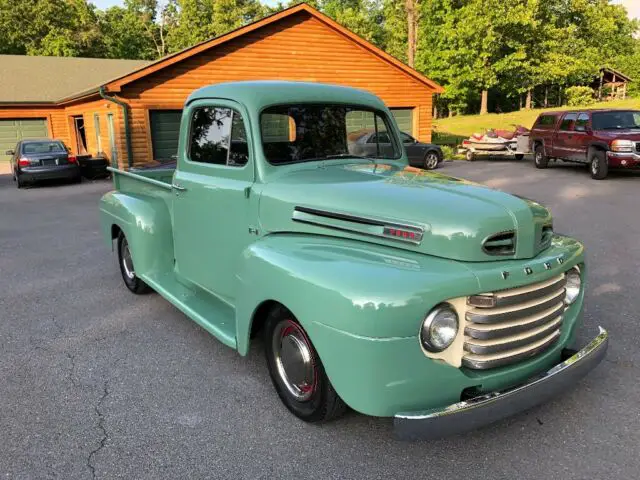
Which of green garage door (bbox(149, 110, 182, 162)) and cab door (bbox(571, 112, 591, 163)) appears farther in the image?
green garage door (bbox(149, 110, 182, 162))

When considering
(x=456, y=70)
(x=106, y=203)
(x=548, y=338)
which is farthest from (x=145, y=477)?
(x=456, y=70)

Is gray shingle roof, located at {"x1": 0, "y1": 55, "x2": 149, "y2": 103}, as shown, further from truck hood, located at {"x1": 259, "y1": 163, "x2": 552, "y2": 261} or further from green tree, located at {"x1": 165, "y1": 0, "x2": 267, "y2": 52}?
green tree, located at {"x1": 165, "y1": 0, "x2": 267, "y2": 52}

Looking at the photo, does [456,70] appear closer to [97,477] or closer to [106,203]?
[106,203]

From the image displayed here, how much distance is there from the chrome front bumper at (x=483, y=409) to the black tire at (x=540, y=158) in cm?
1705

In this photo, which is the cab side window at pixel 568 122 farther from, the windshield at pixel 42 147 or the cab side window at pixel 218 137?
the windshield at pixel 42 147

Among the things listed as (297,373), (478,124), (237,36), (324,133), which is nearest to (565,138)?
(237,36)

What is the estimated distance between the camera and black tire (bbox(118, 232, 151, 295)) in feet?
18.4

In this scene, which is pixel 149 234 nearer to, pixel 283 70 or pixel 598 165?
pixel 598 165

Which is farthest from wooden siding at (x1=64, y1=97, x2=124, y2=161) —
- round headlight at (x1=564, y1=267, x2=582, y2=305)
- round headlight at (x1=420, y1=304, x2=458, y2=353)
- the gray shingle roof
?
round headlight at (x1=420, y1=304, x2=458, y2=353)

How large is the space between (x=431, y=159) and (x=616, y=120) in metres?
6.00

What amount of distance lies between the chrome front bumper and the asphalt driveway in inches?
15.4

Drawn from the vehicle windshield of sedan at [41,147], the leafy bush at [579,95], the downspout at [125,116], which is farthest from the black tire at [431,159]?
the leafy bush at [579,95]

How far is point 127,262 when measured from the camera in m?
5.72

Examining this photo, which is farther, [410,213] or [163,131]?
[163,131]
